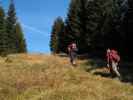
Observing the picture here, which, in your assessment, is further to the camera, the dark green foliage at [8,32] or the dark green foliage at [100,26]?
the dark green foliage at [8,32]

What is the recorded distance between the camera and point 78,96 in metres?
18.9

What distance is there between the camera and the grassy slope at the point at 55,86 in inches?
747

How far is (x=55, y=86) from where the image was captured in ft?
70.1

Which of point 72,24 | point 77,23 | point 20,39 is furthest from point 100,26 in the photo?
point 20,39

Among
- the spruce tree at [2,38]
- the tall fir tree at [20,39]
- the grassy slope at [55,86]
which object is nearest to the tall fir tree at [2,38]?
the spruce tree at [2,38]

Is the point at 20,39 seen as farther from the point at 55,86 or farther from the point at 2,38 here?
the point at 55,86

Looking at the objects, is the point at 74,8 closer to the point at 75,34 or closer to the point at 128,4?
the point at 75,34

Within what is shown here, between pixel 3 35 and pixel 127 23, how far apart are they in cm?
3463

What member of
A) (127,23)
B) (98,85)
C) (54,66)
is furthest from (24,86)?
(127,23)

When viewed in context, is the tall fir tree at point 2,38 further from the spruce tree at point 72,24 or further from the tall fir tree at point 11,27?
the spruce tree at point 72,24

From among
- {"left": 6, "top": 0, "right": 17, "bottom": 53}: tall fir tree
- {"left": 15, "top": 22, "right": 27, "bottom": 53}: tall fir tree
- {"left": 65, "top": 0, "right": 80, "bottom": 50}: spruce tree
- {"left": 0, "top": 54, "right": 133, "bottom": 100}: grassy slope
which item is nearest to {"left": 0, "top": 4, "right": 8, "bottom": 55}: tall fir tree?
{"left": 6, "top": 0, "right": 17, "bottom": 53}: tall fir tree

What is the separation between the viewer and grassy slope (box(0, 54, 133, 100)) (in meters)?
19.0

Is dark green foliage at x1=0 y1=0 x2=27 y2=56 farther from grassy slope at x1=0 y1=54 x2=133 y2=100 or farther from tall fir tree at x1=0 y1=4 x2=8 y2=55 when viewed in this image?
grassy slope at x1=0 y1=54 x2=133 y2=100

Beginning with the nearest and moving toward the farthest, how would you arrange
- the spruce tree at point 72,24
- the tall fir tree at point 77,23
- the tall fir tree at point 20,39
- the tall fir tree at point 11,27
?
the tall fir tree at point 77,23 < the spruce tree at point 72,24 < the tall fir tree at point 11,27 < the tall fir tree at point 20,39
